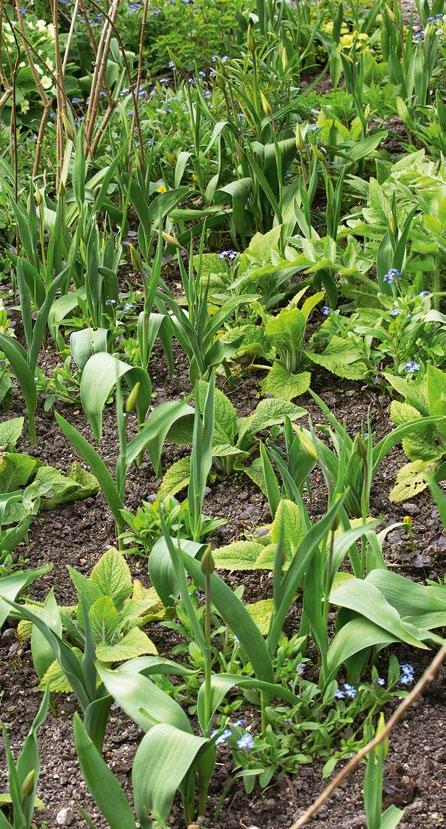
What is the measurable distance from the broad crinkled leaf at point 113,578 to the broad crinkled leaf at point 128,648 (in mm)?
102

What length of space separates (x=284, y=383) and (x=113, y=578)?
883mm

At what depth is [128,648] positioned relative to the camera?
6.68 ft

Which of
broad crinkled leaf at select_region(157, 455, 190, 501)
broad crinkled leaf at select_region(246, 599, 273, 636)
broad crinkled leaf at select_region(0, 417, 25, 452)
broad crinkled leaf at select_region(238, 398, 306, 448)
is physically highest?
broad crinkled leaf at select_region(238, 398, 306, 448)

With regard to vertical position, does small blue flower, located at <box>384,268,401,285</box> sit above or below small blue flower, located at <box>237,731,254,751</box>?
above

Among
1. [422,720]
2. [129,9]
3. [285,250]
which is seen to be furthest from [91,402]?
[129,9]

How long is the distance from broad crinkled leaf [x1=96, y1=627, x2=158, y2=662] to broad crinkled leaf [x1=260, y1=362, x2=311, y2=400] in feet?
3.03

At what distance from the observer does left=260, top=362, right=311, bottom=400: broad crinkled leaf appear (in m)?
2.79

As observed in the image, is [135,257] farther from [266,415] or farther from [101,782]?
[101,782]

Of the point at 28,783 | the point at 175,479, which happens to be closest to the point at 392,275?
the point at 175,479

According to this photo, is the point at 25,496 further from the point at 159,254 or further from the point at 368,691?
the point at 368,691

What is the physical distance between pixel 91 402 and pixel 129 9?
3.05 meters

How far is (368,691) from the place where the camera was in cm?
197

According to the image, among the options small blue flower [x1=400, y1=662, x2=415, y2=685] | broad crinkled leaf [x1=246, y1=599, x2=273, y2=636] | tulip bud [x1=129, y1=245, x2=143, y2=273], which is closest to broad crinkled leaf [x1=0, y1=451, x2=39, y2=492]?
tulip bud [x1=129, y1=245, x2=143, y2=273]

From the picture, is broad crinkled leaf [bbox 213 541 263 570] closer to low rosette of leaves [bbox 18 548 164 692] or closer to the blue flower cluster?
low rosette of leaves [bbox 18 548 164 692]
